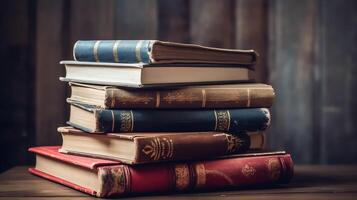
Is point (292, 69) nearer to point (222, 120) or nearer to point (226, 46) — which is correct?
point (226, 46)

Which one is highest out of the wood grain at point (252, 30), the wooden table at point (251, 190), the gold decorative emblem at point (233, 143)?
the wood grain at point (252, 30)

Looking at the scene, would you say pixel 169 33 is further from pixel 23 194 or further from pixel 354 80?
pixel 23 194

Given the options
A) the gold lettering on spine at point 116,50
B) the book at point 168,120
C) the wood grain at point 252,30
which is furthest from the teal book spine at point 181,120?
the wood grain at point 252,30

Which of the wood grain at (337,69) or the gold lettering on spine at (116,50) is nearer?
the gold lettering on spine at (116,50)

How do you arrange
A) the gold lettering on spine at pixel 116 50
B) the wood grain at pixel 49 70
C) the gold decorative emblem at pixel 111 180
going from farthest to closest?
the wood grain at pixel 49 70, the gold lettering on spine at pixel 116 50, the gold decorative emblem at pixel 111 180

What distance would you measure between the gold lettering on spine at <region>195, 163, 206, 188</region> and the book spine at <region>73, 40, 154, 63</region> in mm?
193

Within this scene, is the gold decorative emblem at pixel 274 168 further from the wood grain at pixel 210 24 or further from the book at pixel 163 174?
the wood grain at pixel 210 24

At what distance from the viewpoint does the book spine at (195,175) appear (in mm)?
1138

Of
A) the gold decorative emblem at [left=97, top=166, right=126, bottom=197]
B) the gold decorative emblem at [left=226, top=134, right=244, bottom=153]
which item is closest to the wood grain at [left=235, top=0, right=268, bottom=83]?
the gold decorative emblem at [left=226, top=134, right=244, bottom=153]

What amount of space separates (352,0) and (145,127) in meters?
0.75

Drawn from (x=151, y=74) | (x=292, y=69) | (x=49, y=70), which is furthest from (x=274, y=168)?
(x=49, y=70)

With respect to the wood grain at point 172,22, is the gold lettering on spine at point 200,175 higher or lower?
lower

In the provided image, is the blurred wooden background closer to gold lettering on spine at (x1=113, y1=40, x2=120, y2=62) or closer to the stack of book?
the stack of book

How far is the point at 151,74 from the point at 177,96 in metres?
0.06
